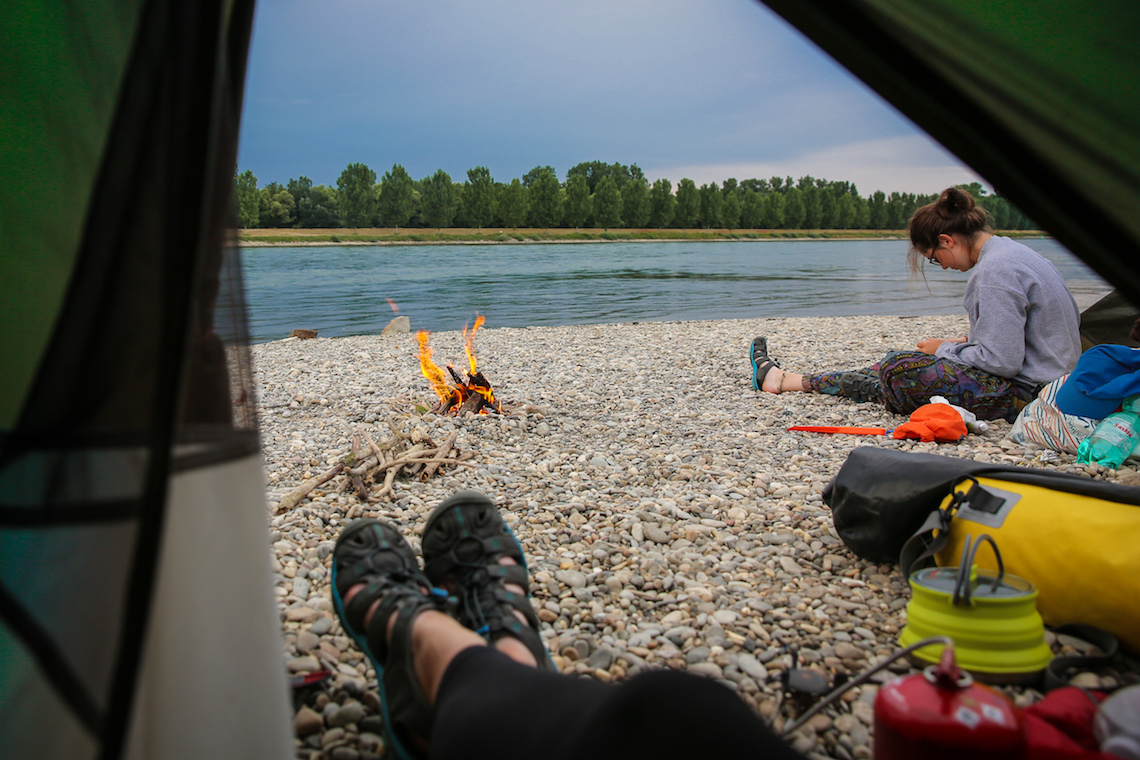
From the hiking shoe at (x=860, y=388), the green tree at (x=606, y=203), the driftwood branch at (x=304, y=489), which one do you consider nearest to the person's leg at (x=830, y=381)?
the hiking shoe at (x=860, y=388)

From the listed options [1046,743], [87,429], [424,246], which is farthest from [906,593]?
[424,246]

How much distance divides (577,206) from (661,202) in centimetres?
1143

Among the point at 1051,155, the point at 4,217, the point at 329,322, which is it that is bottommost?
the point at 329,322

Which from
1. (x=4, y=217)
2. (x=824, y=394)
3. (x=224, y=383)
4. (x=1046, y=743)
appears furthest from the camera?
(x=824, y=394)

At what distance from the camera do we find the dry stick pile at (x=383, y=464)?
11.4ft

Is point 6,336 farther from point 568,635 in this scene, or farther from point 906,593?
point 906,593

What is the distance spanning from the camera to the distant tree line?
200 feet

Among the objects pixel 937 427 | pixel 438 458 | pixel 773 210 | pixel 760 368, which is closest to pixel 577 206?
pixel 773 210

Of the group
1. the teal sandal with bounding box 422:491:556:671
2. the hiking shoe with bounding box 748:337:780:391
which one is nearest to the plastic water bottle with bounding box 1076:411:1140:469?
the hiking shoe with bounding box 748:337:780:391

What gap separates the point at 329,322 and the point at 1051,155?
600 inches

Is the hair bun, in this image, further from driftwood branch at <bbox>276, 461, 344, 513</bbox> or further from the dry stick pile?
driftwood branch at <bbox>276, 461, 344, 513</bbox>

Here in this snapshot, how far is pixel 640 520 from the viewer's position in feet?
10.2

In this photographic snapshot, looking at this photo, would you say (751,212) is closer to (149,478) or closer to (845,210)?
(845,210)

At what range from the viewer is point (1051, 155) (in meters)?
1.37
